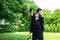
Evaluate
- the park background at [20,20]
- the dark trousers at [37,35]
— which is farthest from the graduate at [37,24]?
the park background at [20,20]

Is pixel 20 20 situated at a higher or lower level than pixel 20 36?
higher

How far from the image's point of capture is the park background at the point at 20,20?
5.55m

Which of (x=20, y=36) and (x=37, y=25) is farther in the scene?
(x=20, y=36)

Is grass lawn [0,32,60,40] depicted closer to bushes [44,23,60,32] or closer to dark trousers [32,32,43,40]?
bushes [44,23,60,32]

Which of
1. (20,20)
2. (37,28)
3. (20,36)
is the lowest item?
(20,36)

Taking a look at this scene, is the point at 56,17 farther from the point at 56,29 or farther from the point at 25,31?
the point at 25,31

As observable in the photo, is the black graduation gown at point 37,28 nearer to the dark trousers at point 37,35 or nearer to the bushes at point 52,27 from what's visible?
the dark trousers at point 37,35

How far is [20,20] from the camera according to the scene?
5.64 meters

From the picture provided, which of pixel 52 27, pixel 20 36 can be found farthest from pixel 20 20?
pixel 52 27

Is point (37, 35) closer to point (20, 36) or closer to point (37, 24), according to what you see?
point (37, 24)

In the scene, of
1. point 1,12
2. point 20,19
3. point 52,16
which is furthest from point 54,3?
point 1,12

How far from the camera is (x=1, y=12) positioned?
5.66 meters

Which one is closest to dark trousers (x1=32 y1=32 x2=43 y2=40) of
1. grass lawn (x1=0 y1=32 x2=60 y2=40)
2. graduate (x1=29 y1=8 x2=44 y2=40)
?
graduate (x1=29 y1=8 x2=44 y2=40)

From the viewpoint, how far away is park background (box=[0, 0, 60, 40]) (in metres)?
5.55
